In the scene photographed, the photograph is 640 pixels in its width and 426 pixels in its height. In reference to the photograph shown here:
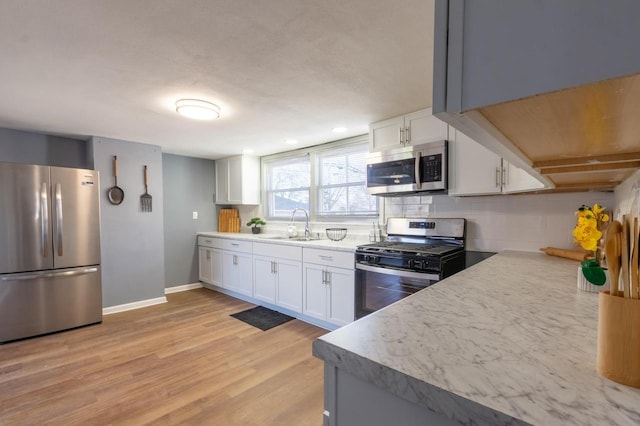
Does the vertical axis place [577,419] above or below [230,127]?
below

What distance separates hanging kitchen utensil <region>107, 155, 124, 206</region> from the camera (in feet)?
12.1

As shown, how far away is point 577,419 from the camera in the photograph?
0.42 m

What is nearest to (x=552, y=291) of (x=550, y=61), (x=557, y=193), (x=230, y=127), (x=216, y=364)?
(x=550, y=61)

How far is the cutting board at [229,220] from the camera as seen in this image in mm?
5121

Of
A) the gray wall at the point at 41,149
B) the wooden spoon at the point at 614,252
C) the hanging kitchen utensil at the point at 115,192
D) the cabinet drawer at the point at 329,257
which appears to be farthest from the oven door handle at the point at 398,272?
the gray wall at the point at 41,149

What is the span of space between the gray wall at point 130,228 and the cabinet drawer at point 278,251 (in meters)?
1.45

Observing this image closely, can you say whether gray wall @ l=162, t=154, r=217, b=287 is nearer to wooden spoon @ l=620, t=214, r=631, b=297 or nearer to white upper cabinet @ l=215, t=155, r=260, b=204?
white upper cabinet @ l=215, t=155, r=260, b=204

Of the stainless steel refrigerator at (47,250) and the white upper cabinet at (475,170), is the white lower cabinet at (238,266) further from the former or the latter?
the white upper cabinet at (475,170)

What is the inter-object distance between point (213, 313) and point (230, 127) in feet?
7.29

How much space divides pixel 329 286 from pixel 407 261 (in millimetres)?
949

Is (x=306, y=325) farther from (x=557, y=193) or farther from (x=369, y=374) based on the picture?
(x=369, y=374)

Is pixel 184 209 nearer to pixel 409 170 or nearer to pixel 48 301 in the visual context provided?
pixel 48 301

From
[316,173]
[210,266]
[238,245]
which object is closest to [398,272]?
[316,173]

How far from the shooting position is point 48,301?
10.1 ft
